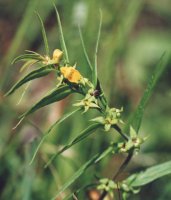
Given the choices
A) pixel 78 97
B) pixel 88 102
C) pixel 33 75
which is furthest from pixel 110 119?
pixel 78 97

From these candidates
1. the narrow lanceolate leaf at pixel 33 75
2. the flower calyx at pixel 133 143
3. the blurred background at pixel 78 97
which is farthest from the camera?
the blurred background at pixel 78 97

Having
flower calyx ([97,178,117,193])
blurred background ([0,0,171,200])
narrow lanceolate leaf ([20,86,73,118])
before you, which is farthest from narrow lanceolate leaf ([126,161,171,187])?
narrow lanceolate leaf ([20,86,73,118])

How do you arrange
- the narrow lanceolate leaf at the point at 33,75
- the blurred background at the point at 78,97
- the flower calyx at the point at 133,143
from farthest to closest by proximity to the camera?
the blurred background at the point at 78,97
the flower calyx at the point at 133,143
the narrow lanceolate leaf at the point at 33,75

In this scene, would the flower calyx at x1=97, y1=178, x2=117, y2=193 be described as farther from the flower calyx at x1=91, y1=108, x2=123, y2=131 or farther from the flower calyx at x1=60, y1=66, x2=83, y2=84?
the flower calyx at x1=60, y1=66, x2=83, y2=84

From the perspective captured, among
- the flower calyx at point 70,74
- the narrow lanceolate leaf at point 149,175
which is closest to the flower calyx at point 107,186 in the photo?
the narrow lanceolate leaf at point 149,175

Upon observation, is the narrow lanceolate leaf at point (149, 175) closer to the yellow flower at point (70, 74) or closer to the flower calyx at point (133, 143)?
the flower calyx at point (133, 143)

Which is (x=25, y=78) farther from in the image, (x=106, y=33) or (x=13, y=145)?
(x=106, y=33)

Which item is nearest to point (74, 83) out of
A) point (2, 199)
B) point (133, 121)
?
point (133, 121)
